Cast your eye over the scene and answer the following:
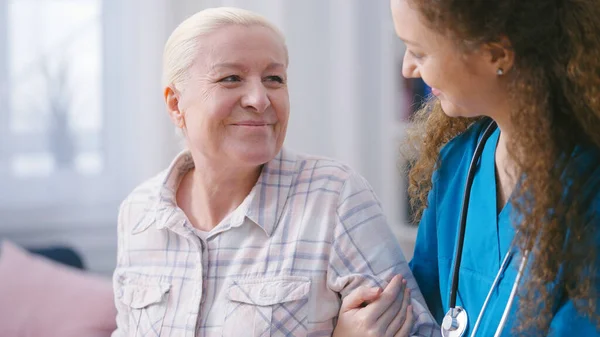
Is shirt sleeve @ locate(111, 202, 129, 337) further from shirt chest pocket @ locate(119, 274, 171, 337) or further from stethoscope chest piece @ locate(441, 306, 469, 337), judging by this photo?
stethoscope chest piece @ locate(441, 306, 469, 337)

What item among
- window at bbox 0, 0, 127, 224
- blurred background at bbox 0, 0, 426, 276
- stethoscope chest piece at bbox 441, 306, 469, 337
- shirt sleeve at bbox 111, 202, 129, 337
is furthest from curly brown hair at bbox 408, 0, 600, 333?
window at bbox 0, 0, 127, 224

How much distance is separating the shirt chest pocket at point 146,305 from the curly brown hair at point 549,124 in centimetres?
68

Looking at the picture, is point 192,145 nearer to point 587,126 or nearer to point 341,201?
point 341,201

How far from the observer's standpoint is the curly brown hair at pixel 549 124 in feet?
3.27

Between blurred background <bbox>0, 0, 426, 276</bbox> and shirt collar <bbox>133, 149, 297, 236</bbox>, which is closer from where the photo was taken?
shirt collar <bbox>133, 149, 297, 236</bbox>

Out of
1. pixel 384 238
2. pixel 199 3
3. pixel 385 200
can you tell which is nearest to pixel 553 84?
pixel 384 238

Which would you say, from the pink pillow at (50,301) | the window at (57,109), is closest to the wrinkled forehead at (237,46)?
the pink pillow at (50,301)

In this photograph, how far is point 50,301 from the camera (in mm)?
2377

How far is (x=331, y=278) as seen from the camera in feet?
4.59

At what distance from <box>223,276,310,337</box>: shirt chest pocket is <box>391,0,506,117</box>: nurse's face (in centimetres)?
47

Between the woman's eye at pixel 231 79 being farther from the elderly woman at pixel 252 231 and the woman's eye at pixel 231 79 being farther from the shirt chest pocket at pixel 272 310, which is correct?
the shirt chest pocket at pixel 272 310

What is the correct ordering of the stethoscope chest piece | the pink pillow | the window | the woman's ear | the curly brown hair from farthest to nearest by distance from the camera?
the window, the pink pillow, the woman's ear, the stethoscope chest piece, the curly brown hair

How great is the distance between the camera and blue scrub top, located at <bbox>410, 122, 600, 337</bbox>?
45.6 inches

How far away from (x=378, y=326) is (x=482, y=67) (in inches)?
20.3
